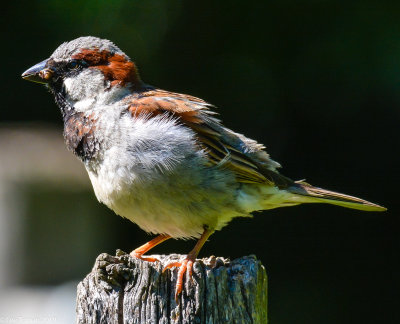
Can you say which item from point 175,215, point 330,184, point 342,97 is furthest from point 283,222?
point 175,215

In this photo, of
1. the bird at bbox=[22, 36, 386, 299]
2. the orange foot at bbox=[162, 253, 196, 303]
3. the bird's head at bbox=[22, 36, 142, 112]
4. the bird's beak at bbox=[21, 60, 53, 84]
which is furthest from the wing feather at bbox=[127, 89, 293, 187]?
the orange foot at bbox=[162, 253, 196, 303]

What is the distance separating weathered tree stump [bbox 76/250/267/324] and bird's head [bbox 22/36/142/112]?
1.07 m

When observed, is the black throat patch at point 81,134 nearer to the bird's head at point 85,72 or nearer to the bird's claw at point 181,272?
the bird's head at point 85,72

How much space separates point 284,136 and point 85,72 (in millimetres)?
1819

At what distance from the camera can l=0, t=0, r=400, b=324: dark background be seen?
171 inches

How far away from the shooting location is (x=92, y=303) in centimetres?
209

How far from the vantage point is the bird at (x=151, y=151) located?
2.74 meters

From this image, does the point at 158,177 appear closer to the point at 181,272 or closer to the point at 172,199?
the point at 172,199

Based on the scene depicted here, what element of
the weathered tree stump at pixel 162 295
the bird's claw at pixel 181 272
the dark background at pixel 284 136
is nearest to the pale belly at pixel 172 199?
the bird's claw at pixel 181 272

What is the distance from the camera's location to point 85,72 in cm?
304

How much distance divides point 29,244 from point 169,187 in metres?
1.84

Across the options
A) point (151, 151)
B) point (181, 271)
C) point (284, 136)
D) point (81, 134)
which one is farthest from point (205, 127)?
point (284, 136)

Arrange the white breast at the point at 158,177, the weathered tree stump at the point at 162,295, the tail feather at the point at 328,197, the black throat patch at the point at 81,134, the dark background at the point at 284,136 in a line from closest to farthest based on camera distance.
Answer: the weathered tree stump at the point at 162,295 < the white breast at the point at 158,177 < the black throat patch at the point at 81,134 < the tail feather at the point at 328,197 < the dark background at the point at 284,136

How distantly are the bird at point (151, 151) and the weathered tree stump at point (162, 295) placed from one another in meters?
0.40
